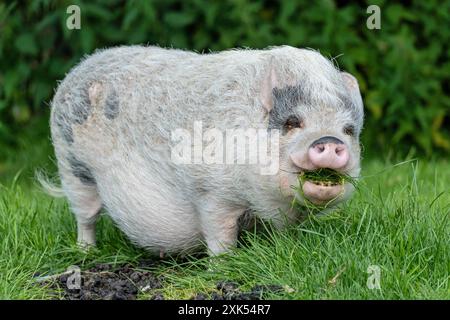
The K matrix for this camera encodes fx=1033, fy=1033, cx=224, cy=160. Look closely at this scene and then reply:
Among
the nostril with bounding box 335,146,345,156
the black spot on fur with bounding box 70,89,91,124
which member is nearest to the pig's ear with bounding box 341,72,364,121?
the nostril with bounding box 335,146,345,156

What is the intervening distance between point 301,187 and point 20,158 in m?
4.73

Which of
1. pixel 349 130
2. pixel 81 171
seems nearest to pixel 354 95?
pixel 349 130

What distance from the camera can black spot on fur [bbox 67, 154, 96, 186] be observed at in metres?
5.61

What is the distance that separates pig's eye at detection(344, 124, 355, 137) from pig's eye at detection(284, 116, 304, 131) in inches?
8.5

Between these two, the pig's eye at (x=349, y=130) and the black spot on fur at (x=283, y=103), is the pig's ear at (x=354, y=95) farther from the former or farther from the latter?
the black spot on fur at (x=283, y=103)

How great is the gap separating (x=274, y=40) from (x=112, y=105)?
3.49 metres

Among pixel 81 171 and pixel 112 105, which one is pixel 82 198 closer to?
pixel 81 171

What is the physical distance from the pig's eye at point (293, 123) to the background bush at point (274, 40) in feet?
12.8

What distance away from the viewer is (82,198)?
573 cm

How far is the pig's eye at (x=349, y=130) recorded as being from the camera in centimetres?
478

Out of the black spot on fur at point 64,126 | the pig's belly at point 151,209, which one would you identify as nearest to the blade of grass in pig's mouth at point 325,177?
the pig's belly at point 151,209

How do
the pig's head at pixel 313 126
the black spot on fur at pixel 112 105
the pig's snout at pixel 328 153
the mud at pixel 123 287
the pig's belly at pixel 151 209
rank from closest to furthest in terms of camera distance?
the pig's snout at pixel 328 153
the pig's head at pixel 313 126
the mud at pixel 123 287
the pig's belly at pixel 151 209
the black spot on fur at pixel 112 105
